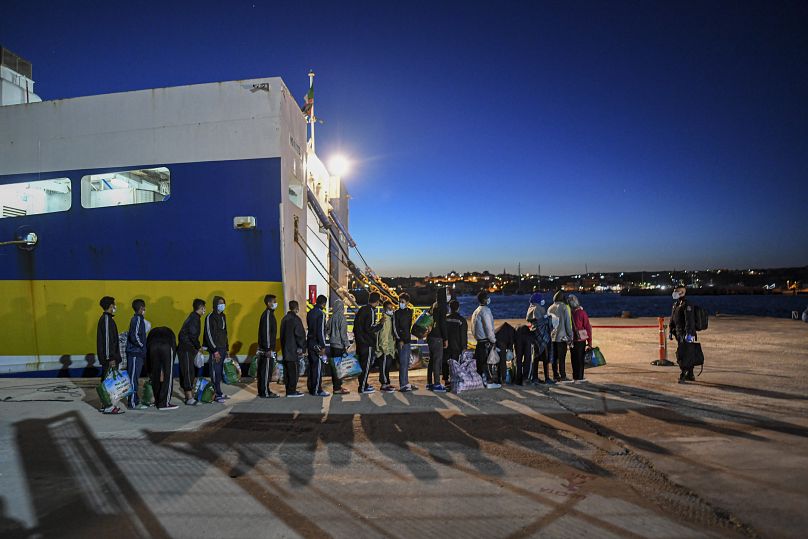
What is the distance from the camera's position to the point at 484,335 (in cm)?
738

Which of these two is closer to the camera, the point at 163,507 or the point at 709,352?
the point at 163,507

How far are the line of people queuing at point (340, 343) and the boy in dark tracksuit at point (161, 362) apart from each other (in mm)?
12

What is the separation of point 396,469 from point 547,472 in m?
1.30

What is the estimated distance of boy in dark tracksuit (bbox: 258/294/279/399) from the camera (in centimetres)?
697

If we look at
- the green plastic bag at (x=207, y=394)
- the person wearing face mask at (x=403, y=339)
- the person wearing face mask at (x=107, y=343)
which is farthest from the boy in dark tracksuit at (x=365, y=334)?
the person wearing face mask at (x=107, y=343)

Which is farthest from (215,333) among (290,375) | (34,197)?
(34,197)

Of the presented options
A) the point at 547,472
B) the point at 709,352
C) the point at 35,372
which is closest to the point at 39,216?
the point at 35,372

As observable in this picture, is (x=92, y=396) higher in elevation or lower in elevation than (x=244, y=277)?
lower

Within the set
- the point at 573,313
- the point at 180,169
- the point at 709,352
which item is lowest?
the point at 709,352

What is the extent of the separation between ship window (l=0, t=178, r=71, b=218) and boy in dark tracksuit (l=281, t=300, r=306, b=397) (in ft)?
19.2

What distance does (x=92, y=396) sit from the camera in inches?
284

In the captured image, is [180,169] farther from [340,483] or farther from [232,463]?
[340,483]

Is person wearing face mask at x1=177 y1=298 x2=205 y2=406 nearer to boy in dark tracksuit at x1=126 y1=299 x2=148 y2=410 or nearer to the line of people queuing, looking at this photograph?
the line of people queuing

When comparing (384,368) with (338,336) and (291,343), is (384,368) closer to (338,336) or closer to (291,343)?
(338,336)
